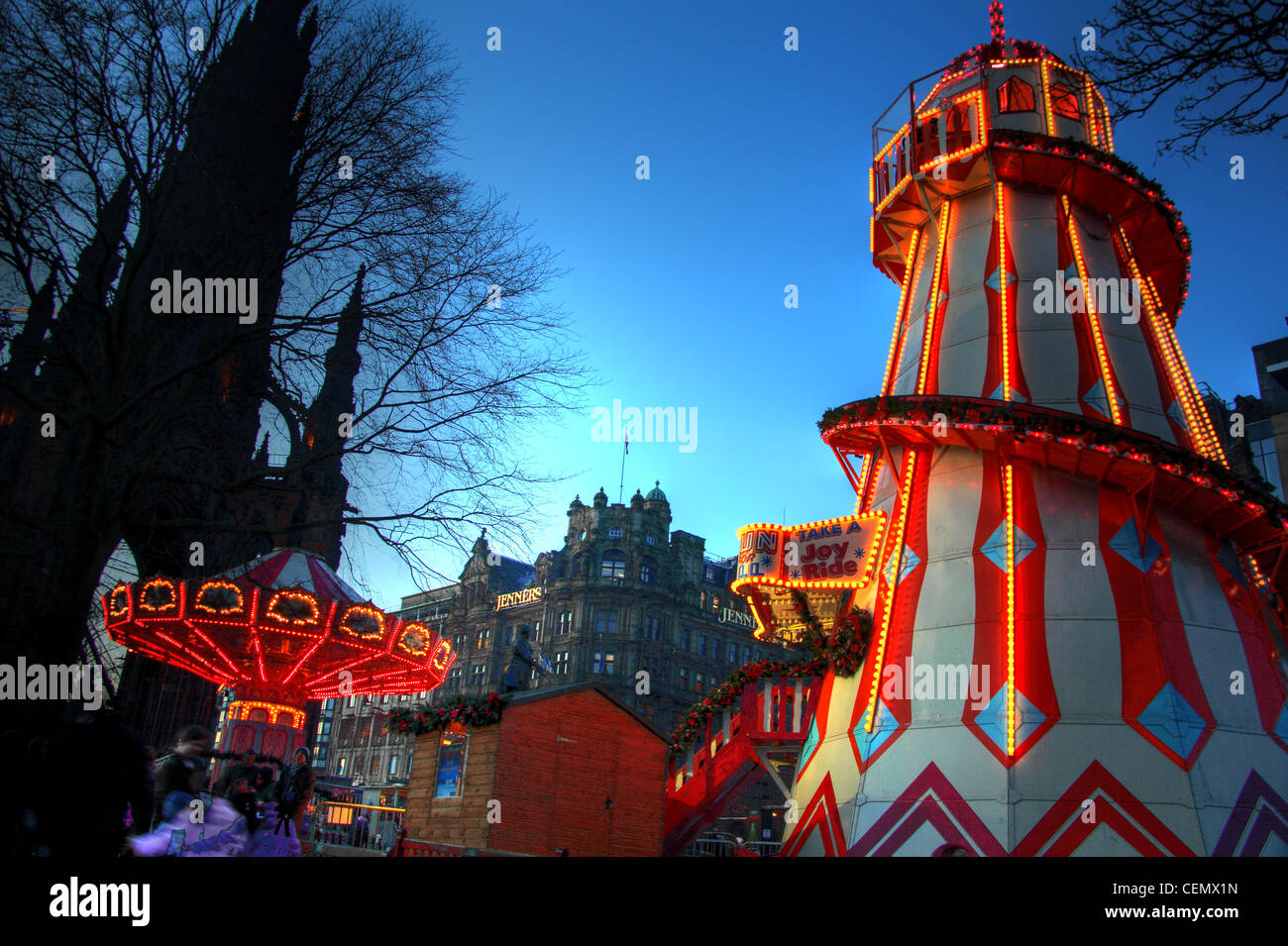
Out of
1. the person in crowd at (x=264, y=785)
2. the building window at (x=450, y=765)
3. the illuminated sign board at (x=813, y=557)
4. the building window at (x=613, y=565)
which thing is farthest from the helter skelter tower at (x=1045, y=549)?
the building window at (x=613, y=565)

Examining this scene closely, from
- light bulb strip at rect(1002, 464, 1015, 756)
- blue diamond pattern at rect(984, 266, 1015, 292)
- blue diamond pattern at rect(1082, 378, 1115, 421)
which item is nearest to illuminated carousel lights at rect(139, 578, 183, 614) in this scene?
light bulb strip at rect(1002, 464, 1015, 756)

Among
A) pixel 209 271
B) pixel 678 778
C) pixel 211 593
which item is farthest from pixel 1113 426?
pixel 211 593

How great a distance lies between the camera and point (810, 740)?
792 inches

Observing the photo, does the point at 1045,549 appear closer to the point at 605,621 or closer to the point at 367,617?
the point at 367,617

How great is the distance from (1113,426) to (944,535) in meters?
3.86

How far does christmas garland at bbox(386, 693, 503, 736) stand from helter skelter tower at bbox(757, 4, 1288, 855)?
686 centimetres

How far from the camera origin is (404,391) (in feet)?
40.2

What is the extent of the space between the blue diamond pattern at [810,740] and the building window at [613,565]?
2199 inches

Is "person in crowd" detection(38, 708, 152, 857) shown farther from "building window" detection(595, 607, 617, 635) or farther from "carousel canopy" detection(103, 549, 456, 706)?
"building window" detection(595, 607, 617, 635)

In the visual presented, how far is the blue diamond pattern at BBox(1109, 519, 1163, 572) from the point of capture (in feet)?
57.9

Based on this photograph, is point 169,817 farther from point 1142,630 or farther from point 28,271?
point 1142,630

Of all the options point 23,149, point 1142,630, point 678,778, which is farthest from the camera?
point 678,778

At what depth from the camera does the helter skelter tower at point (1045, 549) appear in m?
15.6

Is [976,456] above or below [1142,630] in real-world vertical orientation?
above
